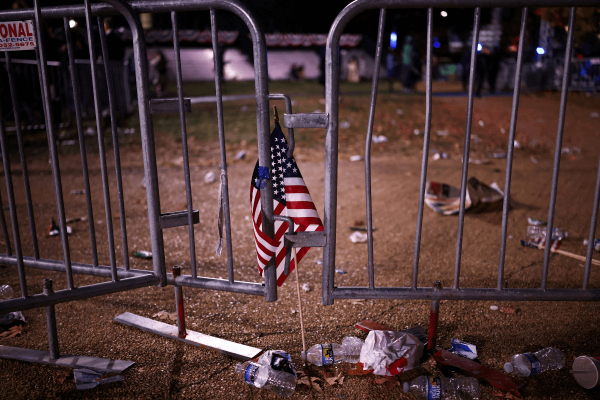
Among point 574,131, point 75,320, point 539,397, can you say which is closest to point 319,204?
point 75,320

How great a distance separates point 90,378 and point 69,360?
28 cm

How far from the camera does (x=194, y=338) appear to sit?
273 cm

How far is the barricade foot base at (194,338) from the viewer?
2.60 meters

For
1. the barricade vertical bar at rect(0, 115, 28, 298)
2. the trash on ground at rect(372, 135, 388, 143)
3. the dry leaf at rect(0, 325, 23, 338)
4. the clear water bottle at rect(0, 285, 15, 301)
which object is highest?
the barricade vertical bar at rect(0, 115, 28, 298)

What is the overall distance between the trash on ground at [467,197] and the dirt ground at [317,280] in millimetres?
136

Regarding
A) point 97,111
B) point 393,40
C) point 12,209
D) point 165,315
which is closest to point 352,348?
point 165,315

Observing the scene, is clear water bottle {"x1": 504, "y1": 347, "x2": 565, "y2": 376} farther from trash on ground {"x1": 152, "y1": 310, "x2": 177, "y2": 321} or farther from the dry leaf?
the dry leaf

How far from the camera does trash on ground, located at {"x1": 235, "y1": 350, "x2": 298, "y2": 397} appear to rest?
2320mm

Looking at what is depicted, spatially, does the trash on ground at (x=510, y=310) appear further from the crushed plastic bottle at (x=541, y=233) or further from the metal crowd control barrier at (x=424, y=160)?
the crushed plastic bottle at (x=541, y=233)

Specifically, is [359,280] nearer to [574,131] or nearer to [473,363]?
[473,363]

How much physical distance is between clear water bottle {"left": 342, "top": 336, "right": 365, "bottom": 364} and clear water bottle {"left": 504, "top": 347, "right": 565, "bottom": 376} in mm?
832

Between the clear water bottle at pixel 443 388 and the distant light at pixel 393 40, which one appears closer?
the clear water bottle at pixel 443 388

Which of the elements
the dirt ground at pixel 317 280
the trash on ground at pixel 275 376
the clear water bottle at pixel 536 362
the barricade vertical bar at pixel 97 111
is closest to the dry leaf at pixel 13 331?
the dirt ground at pixel 317 280

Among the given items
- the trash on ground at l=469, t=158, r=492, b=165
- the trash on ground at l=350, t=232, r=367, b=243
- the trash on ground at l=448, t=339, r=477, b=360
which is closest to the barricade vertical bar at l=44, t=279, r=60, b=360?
the trash on ground at l=448, t=339, r=477, b=360
